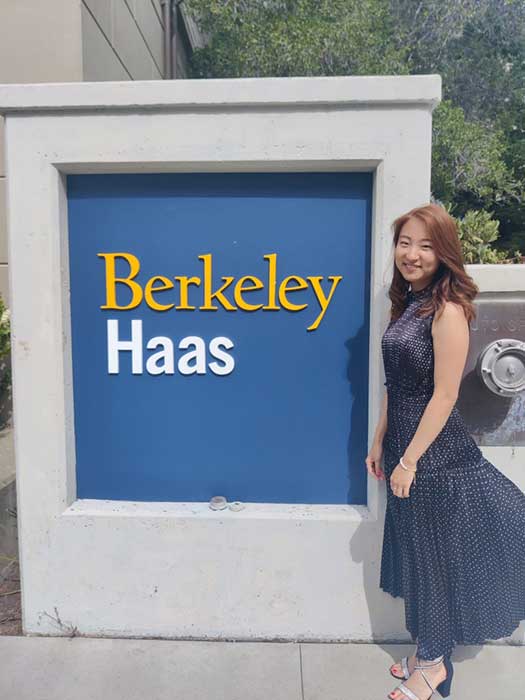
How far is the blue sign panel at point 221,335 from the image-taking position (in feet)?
8.94

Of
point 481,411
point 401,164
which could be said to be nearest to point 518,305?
point 481,411

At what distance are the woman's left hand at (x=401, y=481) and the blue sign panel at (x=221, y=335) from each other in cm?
53

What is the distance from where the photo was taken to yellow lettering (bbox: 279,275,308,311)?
2738 mm

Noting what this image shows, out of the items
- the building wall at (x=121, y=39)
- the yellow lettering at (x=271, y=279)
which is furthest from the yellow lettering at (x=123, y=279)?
the building wall at (x=121, y=39)

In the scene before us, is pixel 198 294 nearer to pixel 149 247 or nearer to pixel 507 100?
pixel 149 247

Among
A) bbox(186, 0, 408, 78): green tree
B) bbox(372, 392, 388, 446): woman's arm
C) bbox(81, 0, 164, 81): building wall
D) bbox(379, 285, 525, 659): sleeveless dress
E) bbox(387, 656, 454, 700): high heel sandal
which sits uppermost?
bbox(186, 0, 408, 78): green tree

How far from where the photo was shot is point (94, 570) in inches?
112

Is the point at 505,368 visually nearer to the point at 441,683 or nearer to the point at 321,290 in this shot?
the point at 321,290

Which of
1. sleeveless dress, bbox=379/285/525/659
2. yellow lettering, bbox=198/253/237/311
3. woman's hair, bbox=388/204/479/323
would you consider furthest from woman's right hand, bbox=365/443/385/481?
yellow lettering, bbox=198/253/237/311

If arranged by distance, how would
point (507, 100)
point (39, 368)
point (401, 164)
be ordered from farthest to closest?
point (507, 100) → point (39, 368) → point (401, 164)

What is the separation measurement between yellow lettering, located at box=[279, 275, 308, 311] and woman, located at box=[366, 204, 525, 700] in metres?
0.46

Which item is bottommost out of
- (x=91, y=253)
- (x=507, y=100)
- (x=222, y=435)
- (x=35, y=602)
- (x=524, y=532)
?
(x=35, y=602)

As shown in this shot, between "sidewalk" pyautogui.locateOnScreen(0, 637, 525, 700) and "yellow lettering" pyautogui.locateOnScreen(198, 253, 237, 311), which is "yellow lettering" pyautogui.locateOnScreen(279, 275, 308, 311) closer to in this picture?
"yellow lettering" pyautogui.locateOnScreen(198, 253, 237, 311)

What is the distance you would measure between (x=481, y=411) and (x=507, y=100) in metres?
12.4
